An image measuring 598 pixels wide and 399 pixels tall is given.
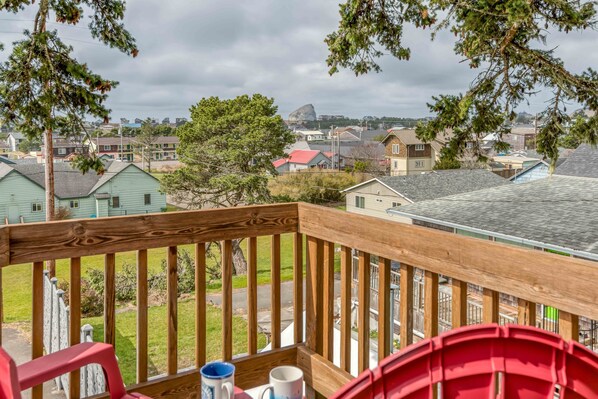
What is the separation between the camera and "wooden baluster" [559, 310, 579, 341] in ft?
4.02

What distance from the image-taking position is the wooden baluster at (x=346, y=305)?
6.40 feet

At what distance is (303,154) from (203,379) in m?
14.5


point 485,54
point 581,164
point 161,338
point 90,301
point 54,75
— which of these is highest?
point 485,54

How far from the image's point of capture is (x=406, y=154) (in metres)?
10.4

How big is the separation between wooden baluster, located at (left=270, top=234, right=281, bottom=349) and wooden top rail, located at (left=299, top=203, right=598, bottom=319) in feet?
0.79

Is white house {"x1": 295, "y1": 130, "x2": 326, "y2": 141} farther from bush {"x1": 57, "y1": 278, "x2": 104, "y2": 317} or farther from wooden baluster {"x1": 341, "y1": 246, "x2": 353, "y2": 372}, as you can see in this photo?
wooden baluster {"x1": 341, "y1": 246, "x2": 353, "y2": 372}

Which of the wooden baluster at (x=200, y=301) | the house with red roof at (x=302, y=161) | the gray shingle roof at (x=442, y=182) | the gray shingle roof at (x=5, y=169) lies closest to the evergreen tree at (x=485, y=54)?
the gray shingle roof at (x=442, y=182)

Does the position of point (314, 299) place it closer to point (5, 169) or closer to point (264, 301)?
point (264, 301)

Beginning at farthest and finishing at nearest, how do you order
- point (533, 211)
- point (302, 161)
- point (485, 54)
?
1. point (302, 161)
2. point (533, 211)
3. point (485, 54)

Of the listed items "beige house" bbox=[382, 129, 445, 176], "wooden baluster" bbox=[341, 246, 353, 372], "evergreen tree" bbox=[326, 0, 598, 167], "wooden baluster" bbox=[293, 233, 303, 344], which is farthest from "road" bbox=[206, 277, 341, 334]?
"wooden baluster" bbox=[341, 246, 353, 372]

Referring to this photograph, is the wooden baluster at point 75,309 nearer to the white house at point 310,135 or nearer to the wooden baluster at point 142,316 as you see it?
the wooden baluster at point 142,316

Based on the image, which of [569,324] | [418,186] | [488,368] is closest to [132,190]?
[418,186]

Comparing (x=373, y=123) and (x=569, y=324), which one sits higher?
(x=373, y=123)

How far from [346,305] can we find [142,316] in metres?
0.77
